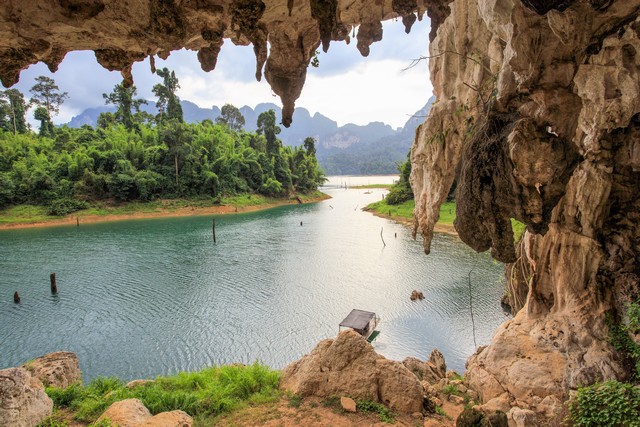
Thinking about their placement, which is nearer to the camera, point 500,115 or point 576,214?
point 500,115

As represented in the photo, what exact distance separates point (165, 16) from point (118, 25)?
106 centimetres

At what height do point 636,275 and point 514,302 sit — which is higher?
point 636,275

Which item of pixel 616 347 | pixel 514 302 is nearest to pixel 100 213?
pixel 514 302

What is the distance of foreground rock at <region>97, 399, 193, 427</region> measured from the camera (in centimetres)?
652

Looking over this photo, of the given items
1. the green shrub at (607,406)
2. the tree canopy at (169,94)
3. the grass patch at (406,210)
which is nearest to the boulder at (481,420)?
the green shrub at (607,406)

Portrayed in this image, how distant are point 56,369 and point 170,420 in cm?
522

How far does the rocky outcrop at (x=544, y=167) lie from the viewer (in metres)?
4.50

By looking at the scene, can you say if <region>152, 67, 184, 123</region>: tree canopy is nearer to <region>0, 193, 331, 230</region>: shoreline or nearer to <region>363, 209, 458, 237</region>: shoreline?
<region>0, 193, 331, 230</region>: shoreline

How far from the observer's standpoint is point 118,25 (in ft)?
19.3

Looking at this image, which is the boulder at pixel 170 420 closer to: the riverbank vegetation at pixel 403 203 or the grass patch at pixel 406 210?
the grass patch at pixel 406 210

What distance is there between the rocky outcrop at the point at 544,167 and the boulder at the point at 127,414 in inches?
285

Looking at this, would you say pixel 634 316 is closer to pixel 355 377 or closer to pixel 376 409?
pixel 376 409

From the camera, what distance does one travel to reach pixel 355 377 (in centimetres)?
816

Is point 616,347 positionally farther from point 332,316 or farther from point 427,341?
point 332,316
